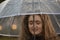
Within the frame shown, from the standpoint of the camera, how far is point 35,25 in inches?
171

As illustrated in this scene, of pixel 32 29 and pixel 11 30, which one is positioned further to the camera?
pixel 11 30

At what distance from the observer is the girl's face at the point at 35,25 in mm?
4328

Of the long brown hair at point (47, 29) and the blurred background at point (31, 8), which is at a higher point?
the blurred background at point (31, 8)

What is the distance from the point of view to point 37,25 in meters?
4.34

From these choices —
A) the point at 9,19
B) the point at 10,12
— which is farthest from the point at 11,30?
the point at 10,12

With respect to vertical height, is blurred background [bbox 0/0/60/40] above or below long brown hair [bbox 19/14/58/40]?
above

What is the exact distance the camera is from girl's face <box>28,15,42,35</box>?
14.2ft

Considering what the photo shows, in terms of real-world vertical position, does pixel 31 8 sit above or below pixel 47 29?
above

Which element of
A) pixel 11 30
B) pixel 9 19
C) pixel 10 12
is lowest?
pixel 11 30

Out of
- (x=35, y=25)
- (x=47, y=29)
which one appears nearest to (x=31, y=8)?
(x=35, y=25)

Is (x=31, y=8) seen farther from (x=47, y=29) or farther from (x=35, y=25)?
(x=47, y=29)

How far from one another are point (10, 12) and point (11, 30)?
993 millimetres

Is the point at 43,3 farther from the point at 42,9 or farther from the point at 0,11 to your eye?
the point at 0,11

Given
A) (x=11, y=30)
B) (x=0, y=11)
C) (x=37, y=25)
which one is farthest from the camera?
(x=11, y=30)
